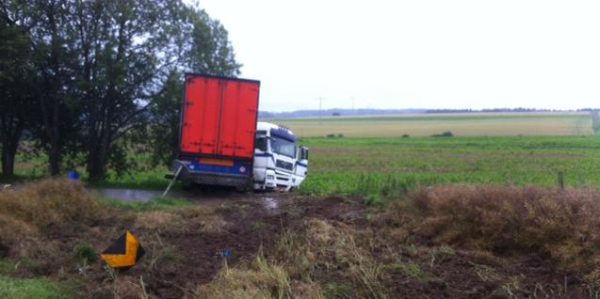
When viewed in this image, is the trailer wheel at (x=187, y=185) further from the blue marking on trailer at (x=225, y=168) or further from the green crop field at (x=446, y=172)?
the green crop field at (x=446, y=172)

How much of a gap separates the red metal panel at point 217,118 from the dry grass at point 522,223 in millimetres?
8892

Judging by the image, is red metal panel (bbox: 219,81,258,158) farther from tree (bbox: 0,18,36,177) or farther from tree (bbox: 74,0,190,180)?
tree (bbox: 0,18,36,177)

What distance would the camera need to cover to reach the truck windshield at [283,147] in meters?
21.4

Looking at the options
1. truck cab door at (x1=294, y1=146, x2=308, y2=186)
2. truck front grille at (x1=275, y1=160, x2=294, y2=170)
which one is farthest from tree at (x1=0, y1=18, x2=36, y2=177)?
truck cab door at (x1=294, y1=146, x2=308, y2=186)

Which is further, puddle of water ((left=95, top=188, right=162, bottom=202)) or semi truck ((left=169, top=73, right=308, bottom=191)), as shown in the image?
semi truck ((left=169, top=73, right=308, bottom=191))

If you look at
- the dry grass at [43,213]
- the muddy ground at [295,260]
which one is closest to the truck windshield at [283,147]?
the muddy ground at [295,260]

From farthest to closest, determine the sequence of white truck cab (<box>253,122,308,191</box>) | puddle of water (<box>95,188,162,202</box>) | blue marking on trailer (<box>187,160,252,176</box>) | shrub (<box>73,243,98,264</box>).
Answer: white truck cab (<box>253,122,308,191</box>) → blue marking on trailer (<box>187,160,252,176</box>) → puddle of water (<box>95,188,162,202</box>) → shrub (<box>73,243,98,264</box>)

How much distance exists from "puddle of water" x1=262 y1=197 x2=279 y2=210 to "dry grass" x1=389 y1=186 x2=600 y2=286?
461 centimetres

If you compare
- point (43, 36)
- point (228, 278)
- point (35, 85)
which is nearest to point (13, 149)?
point (35, 85)

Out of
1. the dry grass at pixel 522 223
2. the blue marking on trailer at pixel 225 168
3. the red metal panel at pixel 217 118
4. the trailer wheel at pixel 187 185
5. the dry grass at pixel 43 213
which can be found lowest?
the trailer wheel at pixel 187 185

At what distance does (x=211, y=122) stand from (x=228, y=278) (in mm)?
12721

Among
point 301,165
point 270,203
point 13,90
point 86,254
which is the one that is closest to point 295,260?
point 86,254

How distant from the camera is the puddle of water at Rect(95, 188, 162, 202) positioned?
17.9 meters

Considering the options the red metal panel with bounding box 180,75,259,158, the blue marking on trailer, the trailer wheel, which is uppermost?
the red metal panel with bounding box 180,75,259,158
